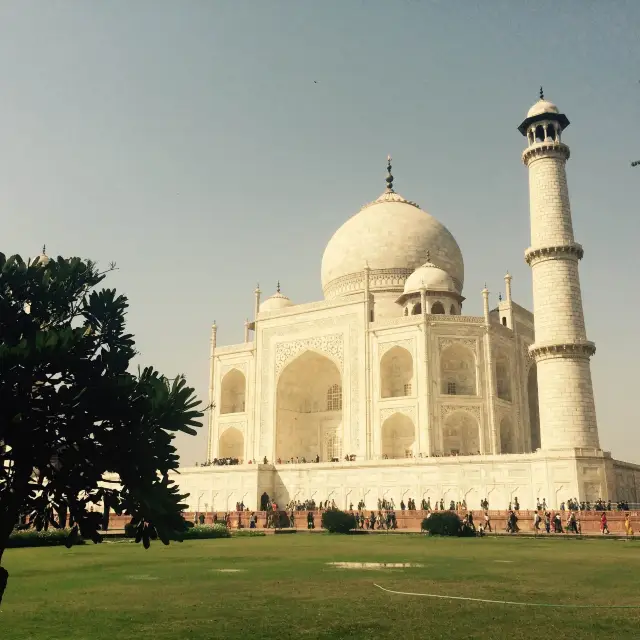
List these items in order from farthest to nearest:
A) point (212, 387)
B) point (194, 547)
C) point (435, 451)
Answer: point (212, 387), point (435, 451), point (194, 547)

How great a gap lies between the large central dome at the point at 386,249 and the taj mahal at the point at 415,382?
3.6 inches

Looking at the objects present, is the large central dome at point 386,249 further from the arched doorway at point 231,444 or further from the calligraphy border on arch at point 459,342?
the arched doorway at point 231,444

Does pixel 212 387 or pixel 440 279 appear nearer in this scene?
pixel 440 279

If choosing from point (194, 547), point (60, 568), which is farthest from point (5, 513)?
point (194, 547)

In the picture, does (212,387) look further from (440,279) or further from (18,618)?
(18,618)

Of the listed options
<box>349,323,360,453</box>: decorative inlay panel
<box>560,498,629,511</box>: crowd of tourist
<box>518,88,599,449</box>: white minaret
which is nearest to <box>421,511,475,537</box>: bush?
<box>560,498,629,511</box>: crowd of tourist

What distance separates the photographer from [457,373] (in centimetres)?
3438

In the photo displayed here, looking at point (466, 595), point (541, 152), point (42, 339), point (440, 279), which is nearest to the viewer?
point (42, 339)

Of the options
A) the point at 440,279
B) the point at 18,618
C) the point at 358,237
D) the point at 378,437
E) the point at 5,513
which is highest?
the point at 358,237

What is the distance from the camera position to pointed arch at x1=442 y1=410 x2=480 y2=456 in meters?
32.0

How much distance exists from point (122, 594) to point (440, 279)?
28.8 m

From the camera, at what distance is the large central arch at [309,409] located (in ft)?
120

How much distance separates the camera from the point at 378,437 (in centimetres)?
3244

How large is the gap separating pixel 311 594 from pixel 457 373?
27.1 metres
